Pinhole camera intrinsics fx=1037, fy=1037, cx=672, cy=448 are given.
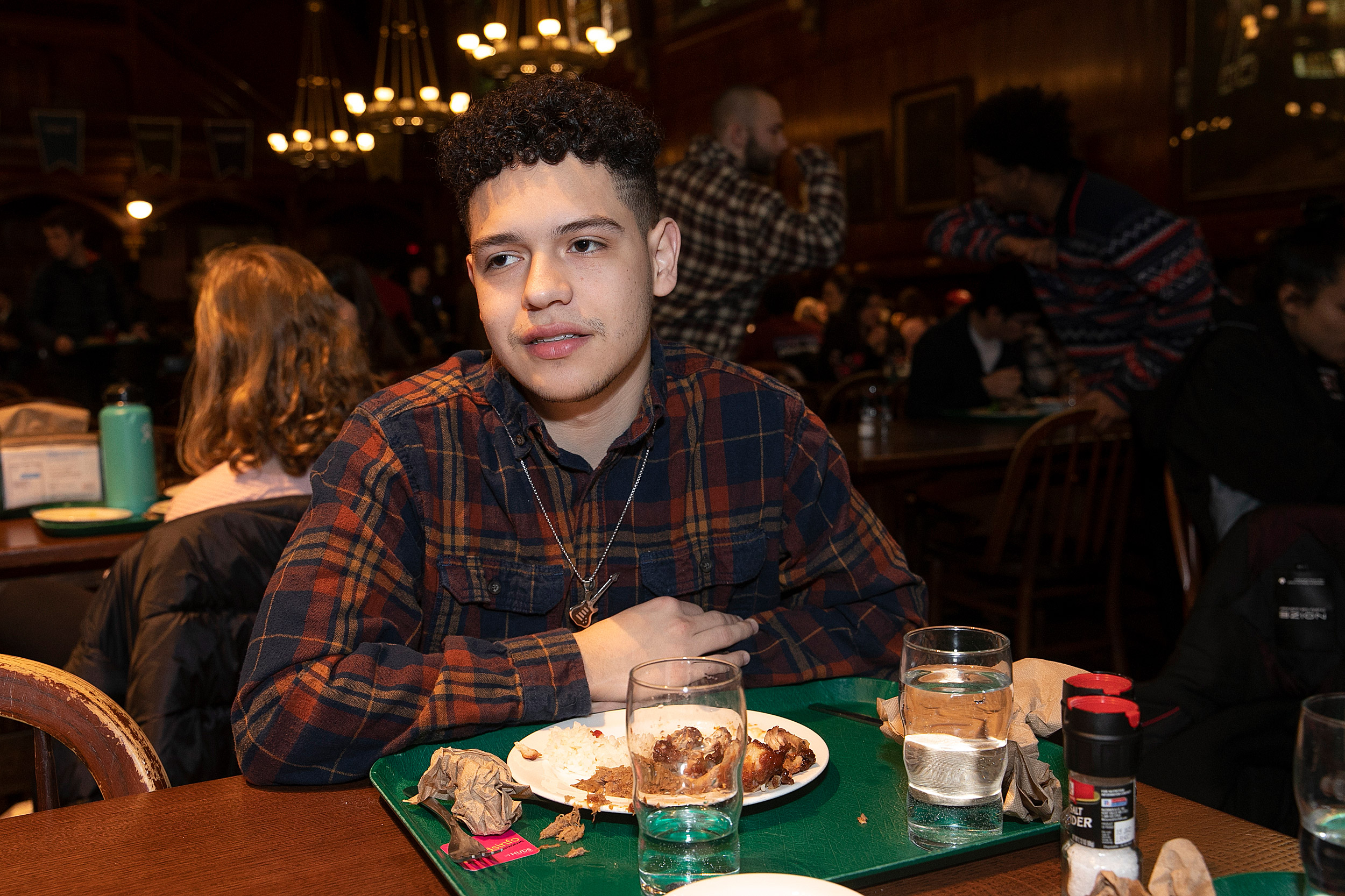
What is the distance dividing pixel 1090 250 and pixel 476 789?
331 centimetres

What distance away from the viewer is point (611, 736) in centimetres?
100

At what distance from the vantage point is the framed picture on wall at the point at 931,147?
25.7 feet

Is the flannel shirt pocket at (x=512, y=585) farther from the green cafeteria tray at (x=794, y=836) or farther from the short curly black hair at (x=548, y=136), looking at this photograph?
the short curly black hair at (x=548, y=136)

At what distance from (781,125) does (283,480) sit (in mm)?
2458

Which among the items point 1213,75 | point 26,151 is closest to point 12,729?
point 1213,75

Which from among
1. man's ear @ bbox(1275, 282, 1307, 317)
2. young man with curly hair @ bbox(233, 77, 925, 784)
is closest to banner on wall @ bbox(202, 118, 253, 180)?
man's ear @ bbox(1275, 282, 1307, 317)

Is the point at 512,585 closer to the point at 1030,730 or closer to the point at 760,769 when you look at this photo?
the point at 760,769

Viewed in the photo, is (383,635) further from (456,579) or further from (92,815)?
(92,815)

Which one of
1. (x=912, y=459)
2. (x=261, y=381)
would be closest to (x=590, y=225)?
(x=261, y=381)

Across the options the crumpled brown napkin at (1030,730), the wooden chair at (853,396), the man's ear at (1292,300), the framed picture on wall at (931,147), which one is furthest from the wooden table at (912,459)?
the framed picture on wall at (931,147)

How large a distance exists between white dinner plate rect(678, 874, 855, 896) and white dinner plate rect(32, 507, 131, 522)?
200cm

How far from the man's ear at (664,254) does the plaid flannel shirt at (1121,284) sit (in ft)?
7.80

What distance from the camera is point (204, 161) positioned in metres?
13.2

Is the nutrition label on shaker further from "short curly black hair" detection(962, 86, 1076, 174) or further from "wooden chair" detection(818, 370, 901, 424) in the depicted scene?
"wooden chair" detection(818, 370, 901, 424)
